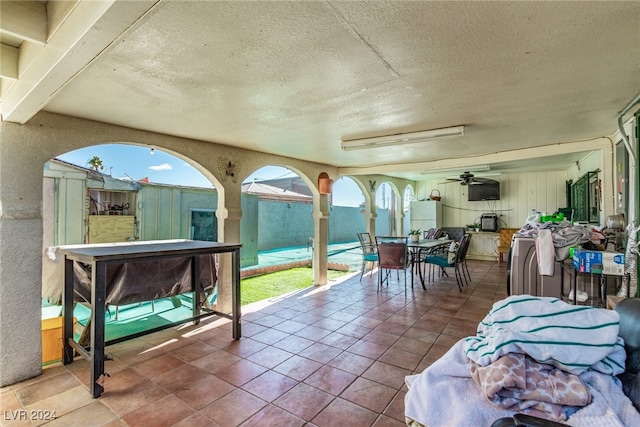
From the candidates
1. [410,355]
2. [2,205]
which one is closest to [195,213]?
[2,205]

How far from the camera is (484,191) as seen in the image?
27.4 ft

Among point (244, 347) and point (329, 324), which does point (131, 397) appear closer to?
point (244, 347)

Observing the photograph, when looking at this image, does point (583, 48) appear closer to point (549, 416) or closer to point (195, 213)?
point (549, 416)

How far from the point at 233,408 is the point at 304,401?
0.50 metres

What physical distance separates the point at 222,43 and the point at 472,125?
2.76 meters

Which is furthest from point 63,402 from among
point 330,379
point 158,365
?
point 330,379

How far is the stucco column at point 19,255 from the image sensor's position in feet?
Result: 7.89

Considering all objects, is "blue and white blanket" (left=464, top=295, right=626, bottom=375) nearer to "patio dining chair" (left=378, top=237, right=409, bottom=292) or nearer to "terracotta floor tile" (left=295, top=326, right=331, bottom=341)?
"terracotta floor tile" (left=295, top=326, right=331, bottom=341)

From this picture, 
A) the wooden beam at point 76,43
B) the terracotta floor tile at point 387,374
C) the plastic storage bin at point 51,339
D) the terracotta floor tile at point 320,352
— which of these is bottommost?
the terracotta floor tile at point 320,352

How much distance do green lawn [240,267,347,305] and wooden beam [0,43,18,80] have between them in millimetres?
3726

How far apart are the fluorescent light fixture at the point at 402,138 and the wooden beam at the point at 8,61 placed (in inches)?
118

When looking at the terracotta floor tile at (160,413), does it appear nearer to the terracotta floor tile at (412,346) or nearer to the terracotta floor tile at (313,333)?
the terracotta floor tile at (313,333)

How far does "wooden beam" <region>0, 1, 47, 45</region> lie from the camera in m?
1.36

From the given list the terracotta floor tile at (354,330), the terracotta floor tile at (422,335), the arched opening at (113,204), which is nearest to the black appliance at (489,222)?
the terracotta floor tile at (422,335)
